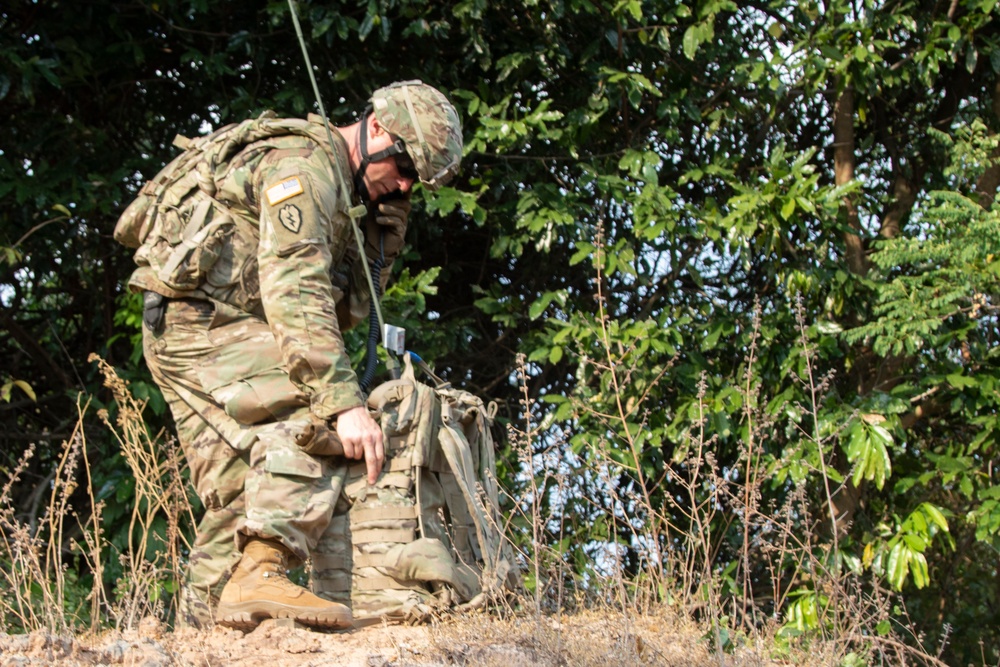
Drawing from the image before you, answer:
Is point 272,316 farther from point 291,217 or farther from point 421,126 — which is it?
point 421,126

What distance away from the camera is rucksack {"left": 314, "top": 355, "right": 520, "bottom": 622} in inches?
150

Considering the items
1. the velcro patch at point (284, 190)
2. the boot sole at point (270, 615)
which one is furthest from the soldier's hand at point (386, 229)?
the boot sole at point (270, 615)

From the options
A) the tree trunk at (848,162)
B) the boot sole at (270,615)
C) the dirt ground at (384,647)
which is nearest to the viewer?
the dirt ground at (384,647)

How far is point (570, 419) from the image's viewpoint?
19.5 feet

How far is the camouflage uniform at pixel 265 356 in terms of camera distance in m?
3.72

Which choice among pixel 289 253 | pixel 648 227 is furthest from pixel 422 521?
pixel 648 227

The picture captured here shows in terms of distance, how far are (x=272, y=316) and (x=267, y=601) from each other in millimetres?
857

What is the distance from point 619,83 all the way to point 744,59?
0.65 m

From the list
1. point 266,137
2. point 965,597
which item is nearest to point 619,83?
point 266,137

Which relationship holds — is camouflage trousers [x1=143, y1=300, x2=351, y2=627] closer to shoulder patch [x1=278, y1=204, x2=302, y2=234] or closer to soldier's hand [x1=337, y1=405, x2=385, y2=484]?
soldier's hand [x1=337, y1=405, x2=385, y2=484]

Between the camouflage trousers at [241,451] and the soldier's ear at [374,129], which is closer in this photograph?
the camouflage trousers at [241,451]

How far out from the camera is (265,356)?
3.97 meters

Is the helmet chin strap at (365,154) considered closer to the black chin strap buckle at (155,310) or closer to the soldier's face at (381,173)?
the soldier's face at (381,173)

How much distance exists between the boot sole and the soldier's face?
1.41 meters
